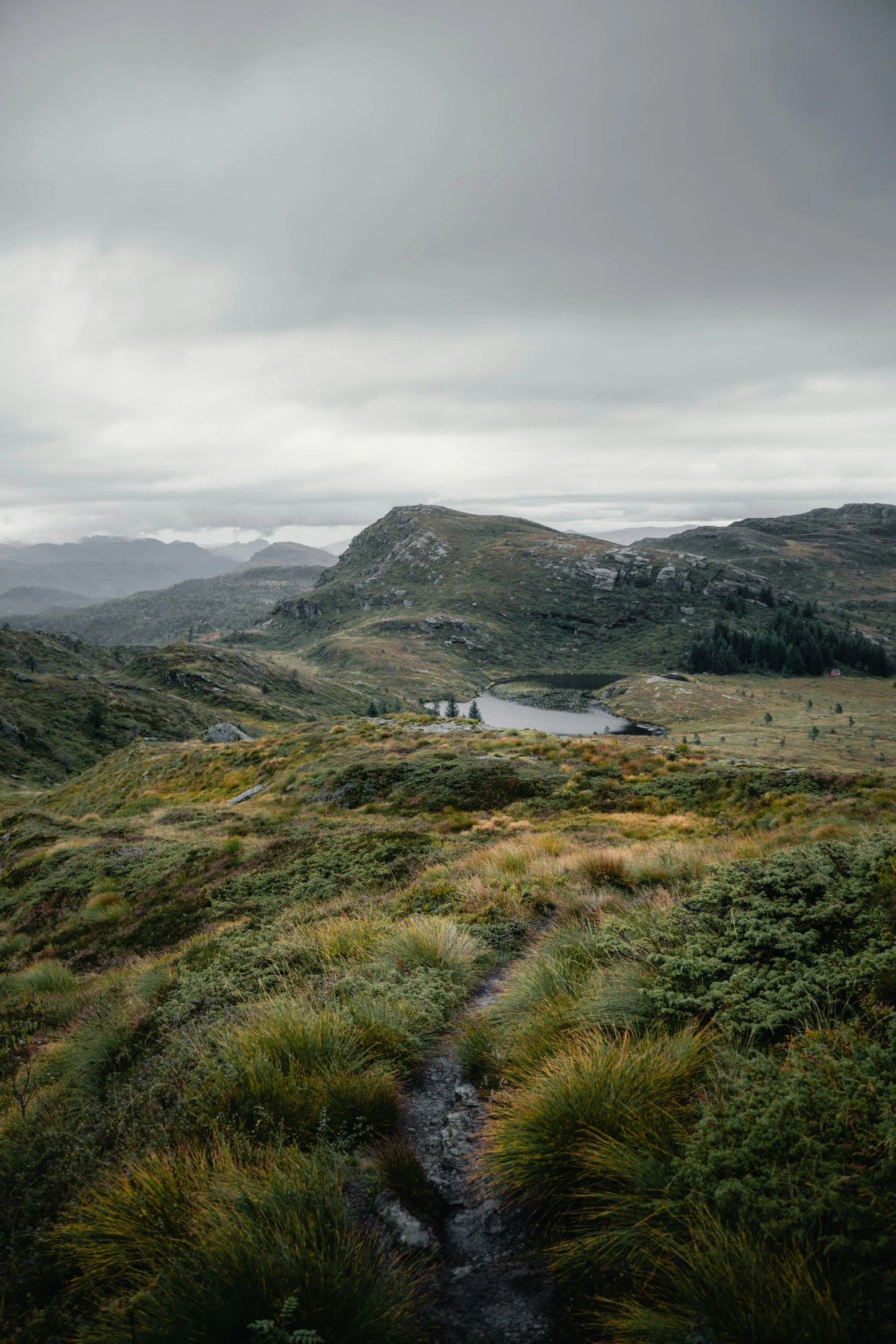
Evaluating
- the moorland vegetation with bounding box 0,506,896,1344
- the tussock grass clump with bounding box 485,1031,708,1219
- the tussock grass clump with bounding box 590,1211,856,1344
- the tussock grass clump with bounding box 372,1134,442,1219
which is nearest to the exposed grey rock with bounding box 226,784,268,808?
the moorland vegetation with bounding box 0,506,896,1344

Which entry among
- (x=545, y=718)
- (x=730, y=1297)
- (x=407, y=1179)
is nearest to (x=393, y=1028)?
(x=407, y=1179)

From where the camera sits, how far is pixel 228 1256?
275 cm

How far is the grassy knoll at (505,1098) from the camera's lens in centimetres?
256

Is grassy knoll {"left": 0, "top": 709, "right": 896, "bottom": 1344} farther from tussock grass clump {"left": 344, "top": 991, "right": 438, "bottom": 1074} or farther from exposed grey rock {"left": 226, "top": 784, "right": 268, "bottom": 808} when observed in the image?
exposed grey rock {"left": 226, "top": 784, "right": 268, "bottom": 808}

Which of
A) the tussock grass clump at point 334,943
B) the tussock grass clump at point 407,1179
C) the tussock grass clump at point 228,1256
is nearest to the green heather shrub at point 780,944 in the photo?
the tussock grass clump at point 407,1179

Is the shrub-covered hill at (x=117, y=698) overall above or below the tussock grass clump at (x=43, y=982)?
below

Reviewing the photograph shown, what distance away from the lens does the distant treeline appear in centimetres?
14212

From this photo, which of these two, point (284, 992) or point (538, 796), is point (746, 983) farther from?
point (538, 796)

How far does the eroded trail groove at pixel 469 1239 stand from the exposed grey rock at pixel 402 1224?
0.04 ft

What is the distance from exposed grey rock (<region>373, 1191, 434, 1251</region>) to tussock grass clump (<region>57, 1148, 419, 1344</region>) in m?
0.26

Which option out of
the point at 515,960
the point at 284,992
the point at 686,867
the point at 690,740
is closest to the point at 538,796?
the point at 686,867

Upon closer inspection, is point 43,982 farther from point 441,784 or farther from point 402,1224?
point 441,784

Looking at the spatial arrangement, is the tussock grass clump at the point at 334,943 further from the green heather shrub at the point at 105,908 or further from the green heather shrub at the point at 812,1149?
the green heather shrub at the point at 105,908

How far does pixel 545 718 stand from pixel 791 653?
76.0 m
